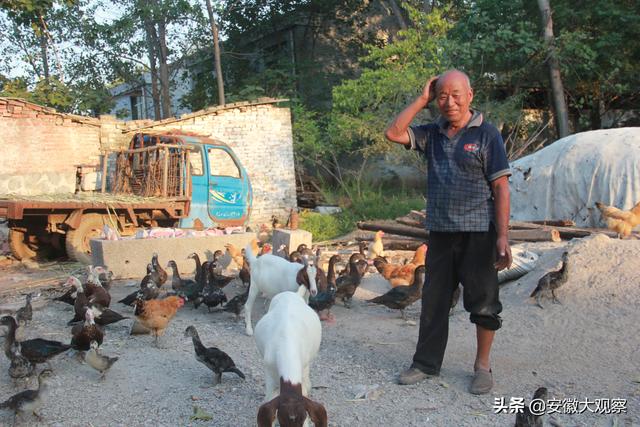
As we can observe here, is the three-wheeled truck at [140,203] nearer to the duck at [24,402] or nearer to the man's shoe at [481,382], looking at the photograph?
the duck at [24,402]

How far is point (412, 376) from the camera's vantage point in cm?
457

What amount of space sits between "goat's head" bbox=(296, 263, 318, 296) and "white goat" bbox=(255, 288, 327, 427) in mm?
1294

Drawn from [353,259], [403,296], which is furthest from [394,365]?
[353,259]

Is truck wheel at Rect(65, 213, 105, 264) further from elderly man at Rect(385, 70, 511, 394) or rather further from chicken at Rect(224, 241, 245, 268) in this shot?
elderly man at Rect(385, 70, 511, 394)

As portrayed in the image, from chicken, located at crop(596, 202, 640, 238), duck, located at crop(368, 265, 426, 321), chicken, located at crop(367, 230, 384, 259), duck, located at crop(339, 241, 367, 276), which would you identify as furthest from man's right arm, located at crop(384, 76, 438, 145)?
chicken, located at crop(367, 230, 384, 259)

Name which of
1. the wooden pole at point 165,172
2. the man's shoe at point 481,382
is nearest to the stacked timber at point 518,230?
the wooden pole at point 165,172

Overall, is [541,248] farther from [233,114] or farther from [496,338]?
[233,114]

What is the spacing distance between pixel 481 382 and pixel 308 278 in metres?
2.12

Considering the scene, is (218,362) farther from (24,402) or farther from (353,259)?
(353,259)

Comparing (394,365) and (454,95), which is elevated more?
(454,95)

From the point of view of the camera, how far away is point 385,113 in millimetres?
16781

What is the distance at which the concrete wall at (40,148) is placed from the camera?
1408cm

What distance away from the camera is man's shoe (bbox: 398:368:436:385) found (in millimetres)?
4559

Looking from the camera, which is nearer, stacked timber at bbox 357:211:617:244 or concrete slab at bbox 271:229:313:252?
stacked timber at bbox 357:211:617:244
